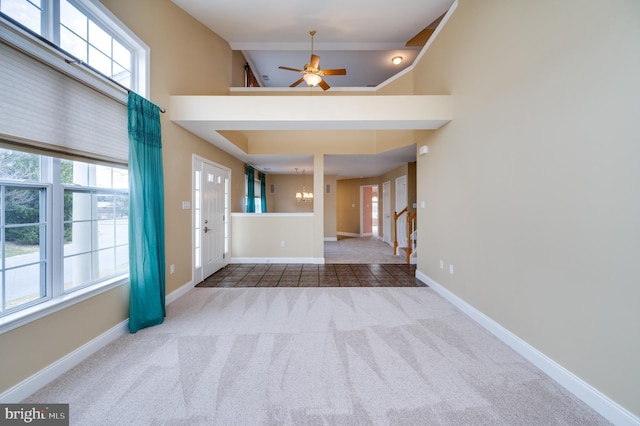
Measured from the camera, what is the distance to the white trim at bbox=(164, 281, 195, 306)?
Answer: 3273 millimetres

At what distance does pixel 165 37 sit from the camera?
3.17 metres

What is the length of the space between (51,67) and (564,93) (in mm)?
3824

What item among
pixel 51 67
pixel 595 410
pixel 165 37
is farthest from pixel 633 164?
pixel 165 37

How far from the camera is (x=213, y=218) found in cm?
473

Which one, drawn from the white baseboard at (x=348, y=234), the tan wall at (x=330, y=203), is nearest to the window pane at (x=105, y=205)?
the tan wall at (x=330, y=203)

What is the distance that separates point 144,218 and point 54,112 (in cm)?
112

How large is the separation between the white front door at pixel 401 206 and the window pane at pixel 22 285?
7.04 metres

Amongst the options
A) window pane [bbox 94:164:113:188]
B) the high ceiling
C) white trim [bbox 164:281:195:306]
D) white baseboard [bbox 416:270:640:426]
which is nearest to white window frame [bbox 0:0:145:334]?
window pane [bbox 94:164:113:188]

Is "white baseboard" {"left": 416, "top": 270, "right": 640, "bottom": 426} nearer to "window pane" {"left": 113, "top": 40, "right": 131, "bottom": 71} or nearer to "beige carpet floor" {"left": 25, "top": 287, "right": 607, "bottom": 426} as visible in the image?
"beige carpet floor" {"left": 25, "top": 287, "right": 607, "bottom": 426}

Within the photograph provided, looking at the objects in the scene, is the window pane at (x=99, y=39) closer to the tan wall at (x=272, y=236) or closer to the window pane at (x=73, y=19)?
the window pane at (x=73, y=19)

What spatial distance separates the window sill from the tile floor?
181 centimetres

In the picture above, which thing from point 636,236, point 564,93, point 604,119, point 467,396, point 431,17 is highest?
point 431,17

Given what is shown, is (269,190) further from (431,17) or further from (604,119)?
(604,119)

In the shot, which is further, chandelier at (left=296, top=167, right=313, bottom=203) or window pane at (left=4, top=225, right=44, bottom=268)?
chandelier at (left=296, top=167, right=313, bottom=203)
